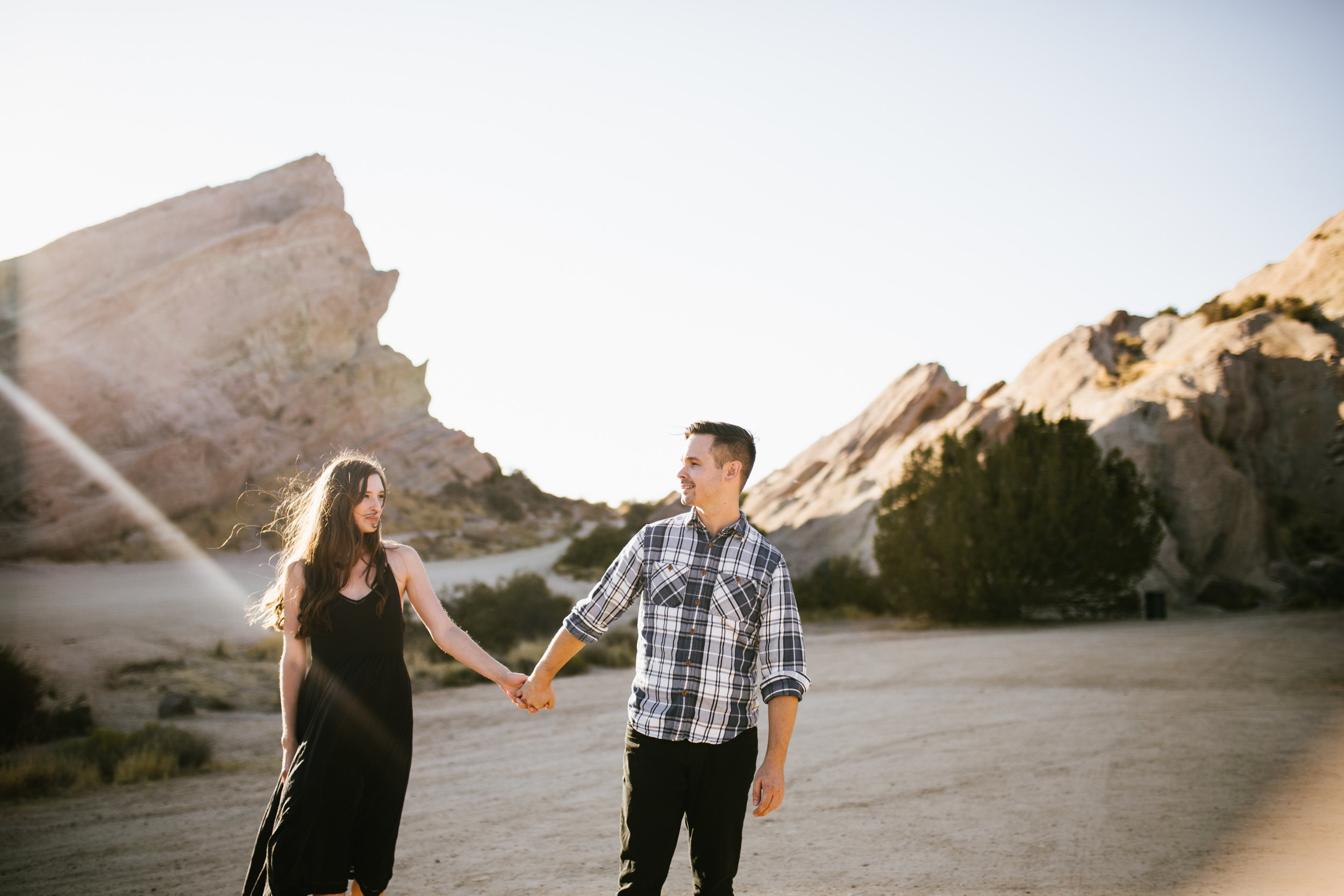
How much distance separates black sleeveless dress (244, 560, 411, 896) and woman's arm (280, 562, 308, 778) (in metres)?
0.03

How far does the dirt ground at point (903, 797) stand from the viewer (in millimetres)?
4996

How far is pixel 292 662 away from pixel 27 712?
8632 millimetres

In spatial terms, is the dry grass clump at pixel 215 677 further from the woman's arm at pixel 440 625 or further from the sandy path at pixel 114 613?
the woman's arm at pixel 440 625

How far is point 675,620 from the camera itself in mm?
3092

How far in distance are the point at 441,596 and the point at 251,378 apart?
85.6ft

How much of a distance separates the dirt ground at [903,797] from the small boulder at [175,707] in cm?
28

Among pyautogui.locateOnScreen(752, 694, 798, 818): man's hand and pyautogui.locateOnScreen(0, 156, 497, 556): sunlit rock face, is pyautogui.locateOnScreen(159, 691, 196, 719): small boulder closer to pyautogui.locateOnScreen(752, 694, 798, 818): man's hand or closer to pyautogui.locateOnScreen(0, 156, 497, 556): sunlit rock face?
pyautogui.locateOnScreen(752, 694, 798, 818): man's hand

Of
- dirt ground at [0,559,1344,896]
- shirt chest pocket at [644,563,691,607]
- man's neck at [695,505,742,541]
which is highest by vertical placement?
man's neck at [695,505,742,541]

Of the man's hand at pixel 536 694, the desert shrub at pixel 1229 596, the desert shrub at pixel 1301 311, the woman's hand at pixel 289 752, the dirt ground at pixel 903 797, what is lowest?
the desert shrub at pixel 1229 596

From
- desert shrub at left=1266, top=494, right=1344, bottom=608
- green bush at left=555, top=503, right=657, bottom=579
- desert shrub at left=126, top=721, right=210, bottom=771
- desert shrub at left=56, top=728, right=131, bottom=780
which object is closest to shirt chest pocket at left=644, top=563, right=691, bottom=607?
desert shrub at left=126, top=721, right=210, bottom=771

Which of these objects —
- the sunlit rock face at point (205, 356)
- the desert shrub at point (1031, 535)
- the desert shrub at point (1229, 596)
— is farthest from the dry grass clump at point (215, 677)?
the desert shrub at point (1229, 596)

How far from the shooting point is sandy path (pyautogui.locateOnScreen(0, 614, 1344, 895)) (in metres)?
5.00

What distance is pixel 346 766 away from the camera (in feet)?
10.3

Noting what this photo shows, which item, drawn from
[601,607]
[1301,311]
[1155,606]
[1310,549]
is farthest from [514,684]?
[1301,311]
